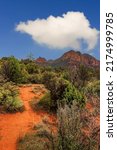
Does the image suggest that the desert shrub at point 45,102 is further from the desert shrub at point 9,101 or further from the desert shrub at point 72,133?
the desert shrub at point 72,133

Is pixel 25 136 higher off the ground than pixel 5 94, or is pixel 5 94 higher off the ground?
pixel 5 94

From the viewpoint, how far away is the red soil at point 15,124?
1353 cm

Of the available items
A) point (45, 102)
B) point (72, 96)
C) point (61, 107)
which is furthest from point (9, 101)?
point (61, 107)

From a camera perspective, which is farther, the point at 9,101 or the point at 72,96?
the point at 72,96

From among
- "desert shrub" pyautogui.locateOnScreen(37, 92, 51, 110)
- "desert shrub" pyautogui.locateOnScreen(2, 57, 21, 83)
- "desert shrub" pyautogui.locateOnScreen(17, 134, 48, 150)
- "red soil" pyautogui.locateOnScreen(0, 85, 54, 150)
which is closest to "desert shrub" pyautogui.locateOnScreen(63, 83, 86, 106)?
"desert shrub" pyautogui.locateOnScreen(37, 92, 51, 110)

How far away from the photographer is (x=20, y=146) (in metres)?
12.9

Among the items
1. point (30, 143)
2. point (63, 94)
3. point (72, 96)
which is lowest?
point (30, 143)

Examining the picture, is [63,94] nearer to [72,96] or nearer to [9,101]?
[72,96]

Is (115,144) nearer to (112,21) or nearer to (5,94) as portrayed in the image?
(112,21)

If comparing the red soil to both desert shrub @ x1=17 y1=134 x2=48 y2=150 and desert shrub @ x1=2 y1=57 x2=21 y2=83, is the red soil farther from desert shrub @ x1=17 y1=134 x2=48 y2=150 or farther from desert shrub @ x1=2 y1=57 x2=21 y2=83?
desert shrub @ x1=2 y1=57 x2=21 y2=83

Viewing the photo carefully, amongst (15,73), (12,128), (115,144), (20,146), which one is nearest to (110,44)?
(115,144)

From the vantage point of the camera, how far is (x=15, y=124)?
15.2 metres

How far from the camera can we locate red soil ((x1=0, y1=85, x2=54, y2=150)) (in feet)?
44.4

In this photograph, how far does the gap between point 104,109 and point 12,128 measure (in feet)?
29.4
